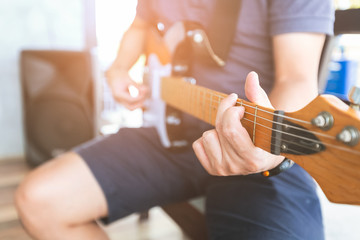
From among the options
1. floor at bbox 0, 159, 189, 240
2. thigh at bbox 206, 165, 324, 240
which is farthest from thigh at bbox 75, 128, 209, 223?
floor at bbox 0, 159, 189, 240

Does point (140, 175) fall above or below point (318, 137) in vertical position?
below

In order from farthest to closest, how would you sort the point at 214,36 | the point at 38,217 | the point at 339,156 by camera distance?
the point at 38,217
the point at 214,36
the point at 339,156

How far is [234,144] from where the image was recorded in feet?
1.14

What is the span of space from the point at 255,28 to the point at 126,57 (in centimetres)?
52

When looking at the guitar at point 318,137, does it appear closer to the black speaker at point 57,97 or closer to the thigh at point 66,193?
the thigh at point 66,193

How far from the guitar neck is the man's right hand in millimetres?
273

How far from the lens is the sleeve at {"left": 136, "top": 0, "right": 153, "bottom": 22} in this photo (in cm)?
81

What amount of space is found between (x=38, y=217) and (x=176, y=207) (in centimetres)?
28

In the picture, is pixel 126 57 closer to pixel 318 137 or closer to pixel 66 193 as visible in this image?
pixel 66 193

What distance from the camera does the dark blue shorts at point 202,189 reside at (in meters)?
0.45

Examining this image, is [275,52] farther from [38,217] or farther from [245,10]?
[38,217]

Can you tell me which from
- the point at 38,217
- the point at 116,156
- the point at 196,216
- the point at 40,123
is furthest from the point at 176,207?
the point at 40,123

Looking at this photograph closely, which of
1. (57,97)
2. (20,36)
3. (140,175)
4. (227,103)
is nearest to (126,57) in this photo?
(140,175)

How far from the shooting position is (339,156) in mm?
250
